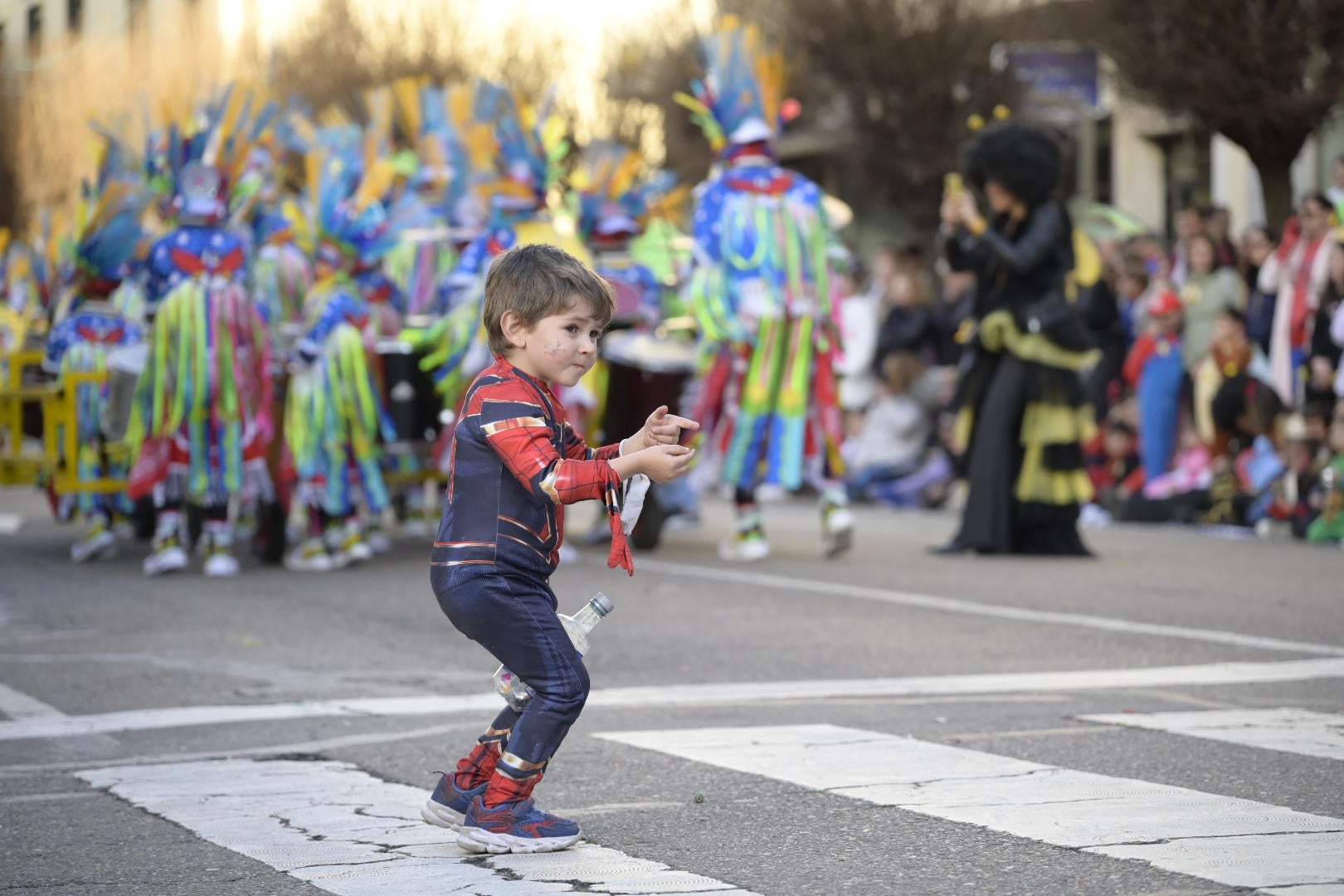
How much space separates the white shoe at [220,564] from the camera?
11461mm

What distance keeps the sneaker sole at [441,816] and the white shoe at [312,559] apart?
707 cm

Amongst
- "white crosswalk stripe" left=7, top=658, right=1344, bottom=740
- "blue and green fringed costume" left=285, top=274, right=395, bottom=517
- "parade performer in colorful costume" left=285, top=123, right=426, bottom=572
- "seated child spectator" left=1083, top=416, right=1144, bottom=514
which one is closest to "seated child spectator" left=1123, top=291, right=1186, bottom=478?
"seated child spectator" left=1083, top=416, right=1144, bottom=514

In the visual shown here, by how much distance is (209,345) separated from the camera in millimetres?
11289

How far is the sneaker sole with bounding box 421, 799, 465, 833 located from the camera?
4785 mm

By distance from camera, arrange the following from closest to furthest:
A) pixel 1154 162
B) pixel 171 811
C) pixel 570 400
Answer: pixel 171 811 < pixel 570 400 < pixel 1154 162

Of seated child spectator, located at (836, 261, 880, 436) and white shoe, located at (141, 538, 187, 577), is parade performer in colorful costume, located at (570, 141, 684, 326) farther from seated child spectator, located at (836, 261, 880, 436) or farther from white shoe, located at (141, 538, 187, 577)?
seated child spectator, located at (836, 261, 880, 436)

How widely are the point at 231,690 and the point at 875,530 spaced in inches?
313

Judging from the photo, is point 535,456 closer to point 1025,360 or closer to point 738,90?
point 738,90

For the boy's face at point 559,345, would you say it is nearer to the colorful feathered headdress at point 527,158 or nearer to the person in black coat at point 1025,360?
the colorful feathered headdress at point 527,158

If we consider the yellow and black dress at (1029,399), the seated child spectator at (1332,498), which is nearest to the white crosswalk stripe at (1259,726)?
the yellow and black dress at (1029,399)

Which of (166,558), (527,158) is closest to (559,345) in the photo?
(166,558)

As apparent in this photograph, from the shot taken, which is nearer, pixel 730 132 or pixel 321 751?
pixel 321 751

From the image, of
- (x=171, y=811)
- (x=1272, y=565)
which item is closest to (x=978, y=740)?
(x=171, y=811)

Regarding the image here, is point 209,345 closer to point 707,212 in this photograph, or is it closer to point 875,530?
point 707,212
